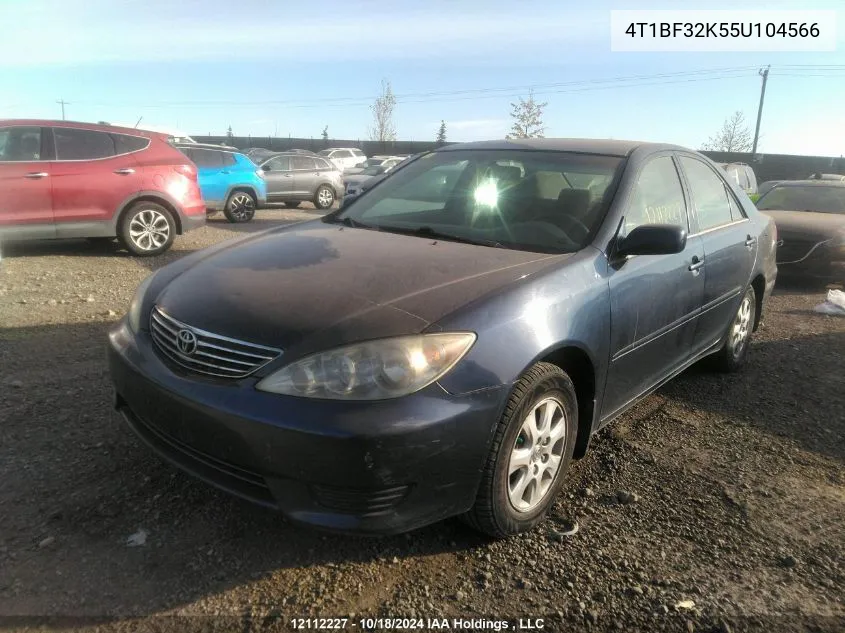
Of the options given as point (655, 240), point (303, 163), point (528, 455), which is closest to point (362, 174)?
point (303, 163)

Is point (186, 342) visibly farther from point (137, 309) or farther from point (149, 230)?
point (149, 230)

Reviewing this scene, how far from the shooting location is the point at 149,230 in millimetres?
8000

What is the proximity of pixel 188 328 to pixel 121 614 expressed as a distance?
3.23 ft

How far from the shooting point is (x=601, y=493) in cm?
293

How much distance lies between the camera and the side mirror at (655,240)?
9.13 ft

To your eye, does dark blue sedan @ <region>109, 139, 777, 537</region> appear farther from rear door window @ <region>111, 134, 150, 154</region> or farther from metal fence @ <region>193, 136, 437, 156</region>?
metal fence @ <region>193, 136, 437, 156</region>

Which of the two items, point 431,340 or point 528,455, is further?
point 528,455

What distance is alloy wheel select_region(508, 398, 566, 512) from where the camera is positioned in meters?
2.43

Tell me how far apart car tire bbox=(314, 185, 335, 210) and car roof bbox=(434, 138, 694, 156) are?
43.9 feet

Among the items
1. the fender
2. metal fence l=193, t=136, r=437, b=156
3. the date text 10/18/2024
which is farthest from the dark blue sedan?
metal fence l=193, t=136, r=437, b=156

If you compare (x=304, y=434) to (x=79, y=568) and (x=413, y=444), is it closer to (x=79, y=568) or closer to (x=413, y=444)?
(x=413, y=444)

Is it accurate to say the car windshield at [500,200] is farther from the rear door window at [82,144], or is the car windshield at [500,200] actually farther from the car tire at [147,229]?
the rear door window at [82,144]

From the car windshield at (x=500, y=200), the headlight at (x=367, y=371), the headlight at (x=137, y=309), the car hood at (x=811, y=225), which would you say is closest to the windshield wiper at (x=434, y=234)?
the car windshield at (x=500, y=200)

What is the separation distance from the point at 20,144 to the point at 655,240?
7.29 meters
